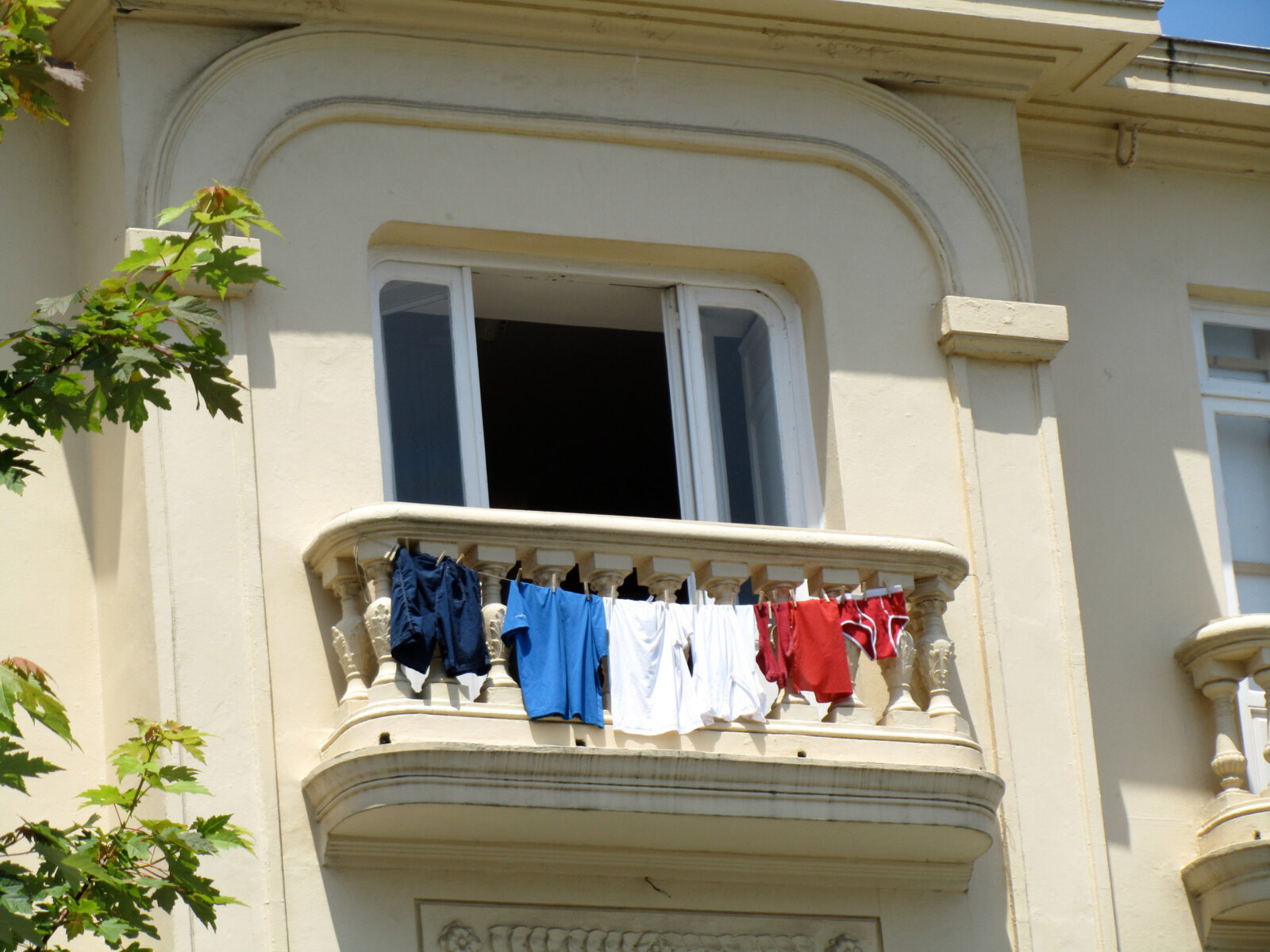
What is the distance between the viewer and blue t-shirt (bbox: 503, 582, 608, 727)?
9.98 m

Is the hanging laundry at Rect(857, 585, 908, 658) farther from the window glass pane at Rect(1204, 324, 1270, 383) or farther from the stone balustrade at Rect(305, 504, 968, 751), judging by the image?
the window glass pane at Rect(1204, 324, 1270, 383)

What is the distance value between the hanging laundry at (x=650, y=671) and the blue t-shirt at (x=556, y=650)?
0.07 m

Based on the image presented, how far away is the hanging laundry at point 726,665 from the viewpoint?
10.2 meters

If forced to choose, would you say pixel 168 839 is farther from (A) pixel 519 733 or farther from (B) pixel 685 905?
(B) pixel 685 905

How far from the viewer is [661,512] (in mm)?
15766

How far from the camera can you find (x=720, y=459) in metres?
11.6

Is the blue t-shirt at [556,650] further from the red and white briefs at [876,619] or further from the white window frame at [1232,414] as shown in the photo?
the white window frame at [1232,414]

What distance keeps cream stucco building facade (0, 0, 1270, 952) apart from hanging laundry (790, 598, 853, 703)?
0.17m

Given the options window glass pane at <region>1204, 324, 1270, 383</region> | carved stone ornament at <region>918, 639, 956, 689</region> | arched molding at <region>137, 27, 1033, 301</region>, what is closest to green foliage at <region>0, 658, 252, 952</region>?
arched molding at <region>137, 27, 1033, 301</region>

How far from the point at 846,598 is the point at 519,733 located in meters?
1.66

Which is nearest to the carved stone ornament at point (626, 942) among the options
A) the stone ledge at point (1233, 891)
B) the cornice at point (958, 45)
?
the stone ledge at point (1233, 891)

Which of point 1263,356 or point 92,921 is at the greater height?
point 1263,356

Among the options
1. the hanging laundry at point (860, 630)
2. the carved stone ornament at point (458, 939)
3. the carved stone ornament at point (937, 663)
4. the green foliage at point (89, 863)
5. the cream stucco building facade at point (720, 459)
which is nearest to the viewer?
the green foliage at point (89, 863)

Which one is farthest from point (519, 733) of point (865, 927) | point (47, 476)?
point (47, 476)
